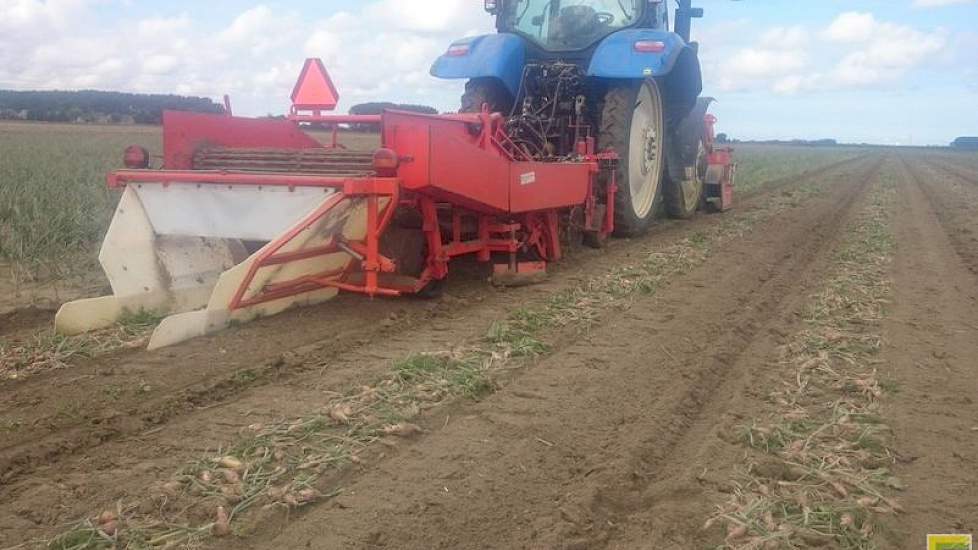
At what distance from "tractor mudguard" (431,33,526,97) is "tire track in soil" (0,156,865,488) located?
326cm

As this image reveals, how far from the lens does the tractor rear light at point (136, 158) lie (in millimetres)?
5219

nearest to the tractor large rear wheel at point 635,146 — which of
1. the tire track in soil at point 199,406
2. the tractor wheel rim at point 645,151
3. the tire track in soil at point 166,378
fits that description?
the tractor wheel rim at point 645,151

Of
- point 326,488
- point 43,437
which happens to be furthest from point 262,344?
point 326,488

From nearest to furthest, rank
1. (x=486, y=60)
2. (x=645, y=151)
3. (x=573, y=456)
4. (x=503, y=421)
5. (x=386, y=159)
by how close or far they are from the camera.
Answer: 1. (x=573, y=456)
2. (x=503, y=421)
3. (x=386, y=159)
4. (x=486, y=60)
5. (x=645, y=151)

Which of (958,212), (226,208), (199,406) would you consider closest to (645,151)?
(226,208)

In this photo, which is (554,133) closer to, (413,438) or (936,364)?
(936,364)

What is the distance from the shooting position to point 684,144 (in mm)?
9953

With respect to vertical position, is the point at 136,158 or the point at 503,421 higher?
the point at 136,158

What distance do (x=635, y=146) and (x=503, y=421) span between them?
563 centimetres

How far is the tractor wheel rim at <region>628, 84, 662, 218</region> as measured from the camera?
8.39 metres

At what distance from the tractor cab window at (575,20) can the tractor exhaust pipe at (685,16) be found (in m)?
1.74

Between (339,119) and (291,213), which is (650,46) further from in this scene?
(291,213)

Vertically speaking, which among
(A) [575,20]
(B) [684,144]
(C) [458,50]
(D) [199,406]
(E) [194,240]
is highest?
(A) [575,20]

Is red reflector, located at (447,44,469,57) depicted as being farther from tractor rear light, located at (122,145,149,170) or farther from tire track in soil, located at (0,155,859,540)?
tractor rear light, located at (122,145,149,170)
